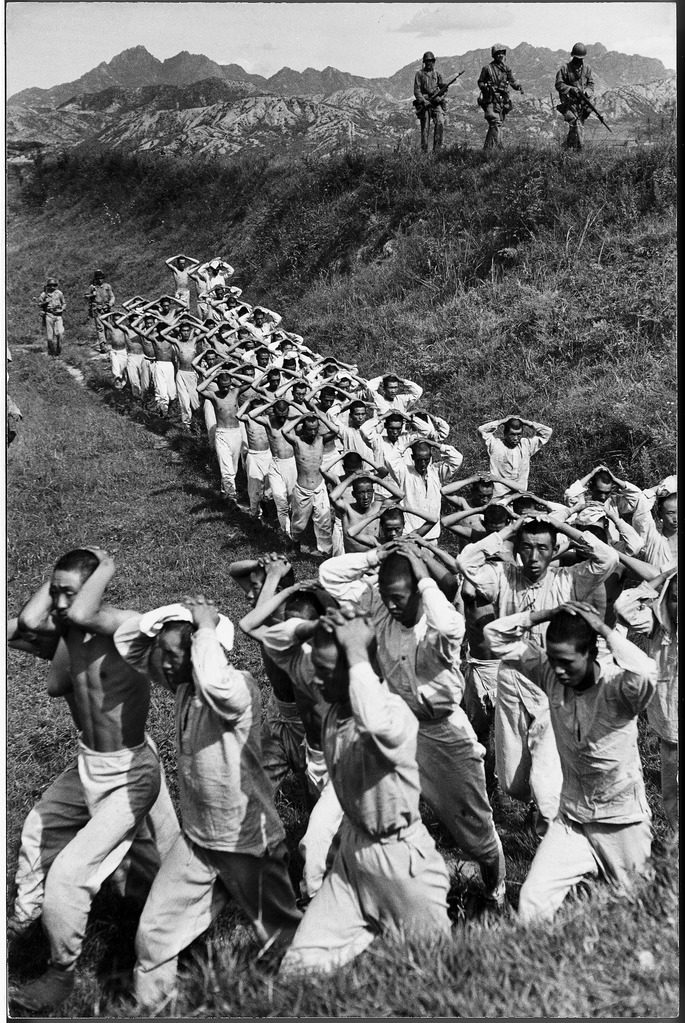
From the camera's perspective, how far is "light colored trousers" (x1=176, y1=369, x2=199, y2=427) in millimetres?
18016

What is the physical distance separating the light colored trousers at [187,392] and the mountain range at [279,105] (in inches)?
170

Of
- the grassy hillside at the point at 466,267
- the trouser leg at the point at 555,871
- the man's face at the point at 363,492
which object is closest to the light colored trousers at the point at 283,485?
the grassy hillside at the point at 466,267

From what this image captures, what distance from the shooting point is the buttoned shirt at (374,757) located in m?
6.16

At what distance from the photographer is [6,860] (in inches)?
324

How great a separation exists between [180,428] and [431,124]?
38.0 feet

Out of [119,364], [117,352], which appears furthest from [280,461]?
[117,352]

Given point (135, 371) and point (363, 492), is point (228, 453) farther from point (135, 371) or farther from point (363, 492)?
point (135, 371)

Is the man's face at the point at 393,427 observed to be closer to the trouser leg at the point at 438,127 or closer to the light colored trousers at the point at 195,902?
the light colored trousers at the point at 195,902

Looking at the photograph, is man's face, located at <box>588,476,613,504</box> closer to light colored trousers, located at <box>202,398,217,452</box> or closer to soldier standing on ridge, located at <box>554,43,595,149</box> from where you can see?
light colored trousers, located at <box>202,398,217,452</box>

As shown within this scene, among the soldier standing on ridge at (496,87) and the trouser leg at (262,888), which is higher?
the soldier standing on ridge at (496,87)

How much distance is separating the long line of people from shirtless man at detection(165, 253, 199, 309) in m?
16.1

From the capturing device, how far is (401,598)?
7.43 metres

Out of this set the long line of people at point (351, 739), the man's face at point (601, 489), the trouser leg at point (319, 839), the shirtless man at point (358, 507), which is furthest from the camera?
the man's face at point (601, 489)

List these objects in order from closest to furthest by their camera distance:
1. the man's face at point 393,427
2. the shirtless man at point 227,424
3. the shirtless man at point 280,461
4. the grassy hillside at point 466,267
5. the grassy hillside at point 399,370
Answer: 1. the grassy hillside at point 399,370
2. the man's face at point 393,427
3. the shirtless man at point 280,461
4. the shirtless man at point 227,424
5. the grassy hillside at point 466,267
